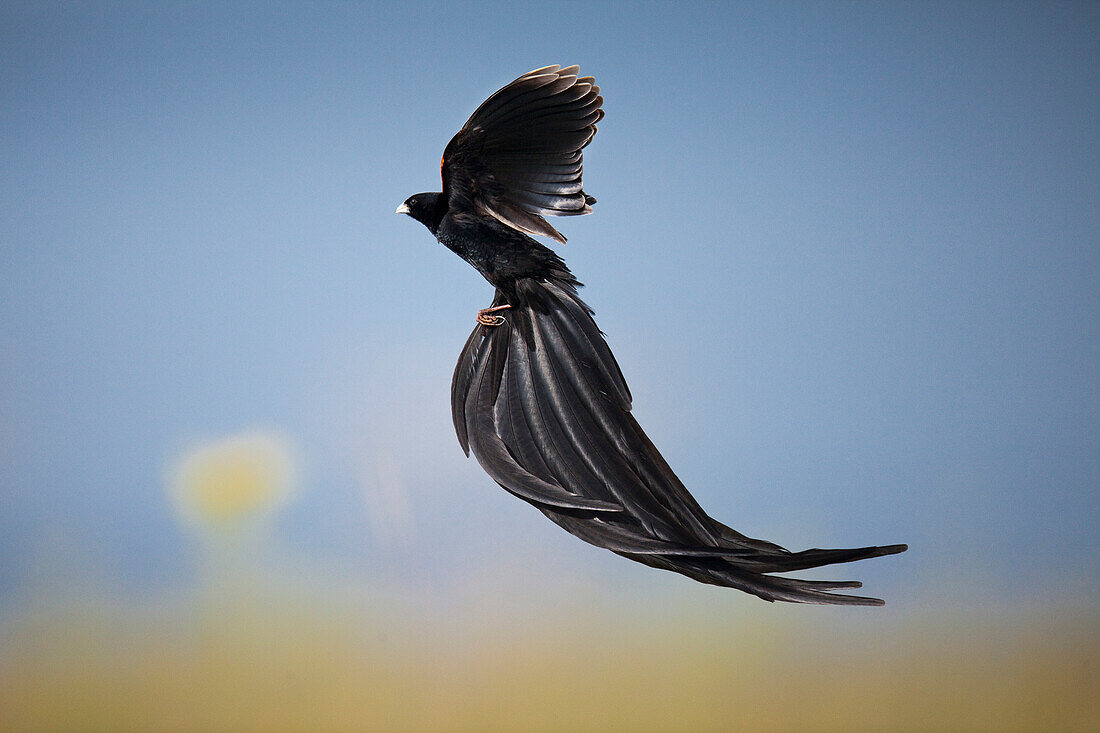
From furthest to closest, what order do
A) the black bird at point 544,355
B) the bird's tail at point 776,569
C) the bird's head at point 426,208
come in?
1. the bird's head at point 426,208
2. the black bird at point 544,355
3. the bird's tail at point 776,569

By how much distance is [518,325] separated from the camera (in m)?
1.30

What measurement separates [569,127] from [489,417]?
50cm

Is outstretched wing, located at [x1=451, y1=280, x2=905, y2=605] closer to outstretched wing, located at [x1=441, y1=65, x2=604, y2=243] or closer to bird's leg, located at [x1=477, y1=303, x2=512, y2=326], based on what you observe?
bird's leg, located at [x1=477, y1=303, x2=512, y2=326]

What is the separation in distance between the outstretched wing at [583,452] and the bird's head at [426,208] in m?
0.20

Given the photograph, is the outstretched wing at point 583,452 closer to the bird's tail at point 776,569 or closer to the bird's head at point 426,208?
the bird's tail at point 776,569

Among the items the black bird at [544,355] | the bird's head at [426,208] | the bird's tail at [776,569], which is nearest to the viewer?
the bird's tail at [776,569]

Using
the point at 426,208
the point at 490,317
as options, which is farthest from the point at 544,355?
the point at 426,208

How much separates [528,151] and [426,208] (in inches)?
8.0

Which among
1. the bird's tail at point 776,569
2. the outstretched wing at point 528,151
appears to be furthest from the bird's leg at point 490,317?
the bird's tail at point 776,569

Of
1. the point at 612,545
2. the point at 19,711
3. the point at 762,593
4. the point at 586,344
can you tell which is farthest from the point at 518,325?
the point at 19,711

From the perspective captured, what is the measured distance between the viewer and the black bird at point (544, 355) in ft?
3.82

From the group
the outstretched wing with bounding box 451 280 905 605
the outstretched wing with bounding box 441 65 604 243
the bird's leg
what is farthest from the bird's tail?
the outstretched wing with bounding box 441 65 604 243

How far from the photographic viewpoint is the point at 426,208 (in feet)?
4.30

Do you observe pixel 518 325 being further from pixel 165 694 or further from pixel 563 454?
pixel 165 694
